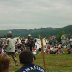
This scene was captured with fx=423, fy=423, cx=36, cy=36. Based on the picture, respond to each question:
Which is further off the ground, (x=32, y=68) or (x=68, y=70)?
(x=32, y=68)

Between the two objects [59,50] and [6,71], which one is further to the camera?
[59,50]

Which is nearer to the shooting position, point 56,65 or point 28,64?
point 28,64

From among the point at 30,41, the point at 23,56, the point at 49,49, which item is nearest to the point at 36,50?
the point at 49,49

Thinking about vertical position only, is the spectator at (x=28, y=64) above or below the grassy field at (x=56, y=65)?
above

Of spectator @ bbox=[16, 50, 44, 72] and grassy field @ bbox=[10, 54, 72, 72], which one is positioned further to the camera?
grassy field @ bbox=[10, 54, 72, 72]

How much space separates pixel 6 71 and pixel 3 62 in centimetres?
15

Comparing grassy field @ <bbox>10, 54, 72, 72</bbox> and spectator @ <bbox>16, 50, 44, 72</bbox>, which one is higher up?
spectator @ <bbox>16, 50, 44, 72</bbox>

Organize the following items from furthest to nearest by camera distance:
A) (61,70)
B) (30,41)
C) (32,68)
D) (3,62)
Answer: (30,41)
(61,70)
(32,68)
(3,62)

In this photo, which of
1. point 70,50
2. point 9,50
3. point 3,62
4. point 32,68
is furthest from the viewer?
point 70,50

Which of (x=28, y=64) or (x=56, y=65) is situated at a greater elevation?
(x=28, y=64)

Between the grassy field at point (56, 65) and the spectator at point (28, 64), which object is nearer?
the spectator at point (28, 64)

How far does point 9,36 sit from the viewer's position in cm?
2327

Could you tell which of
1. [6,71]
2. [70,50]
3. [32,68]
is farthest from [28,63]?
[70,50]

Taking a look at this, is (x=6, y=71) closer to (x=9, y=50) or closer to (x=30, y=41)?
(x=9, y=50)
